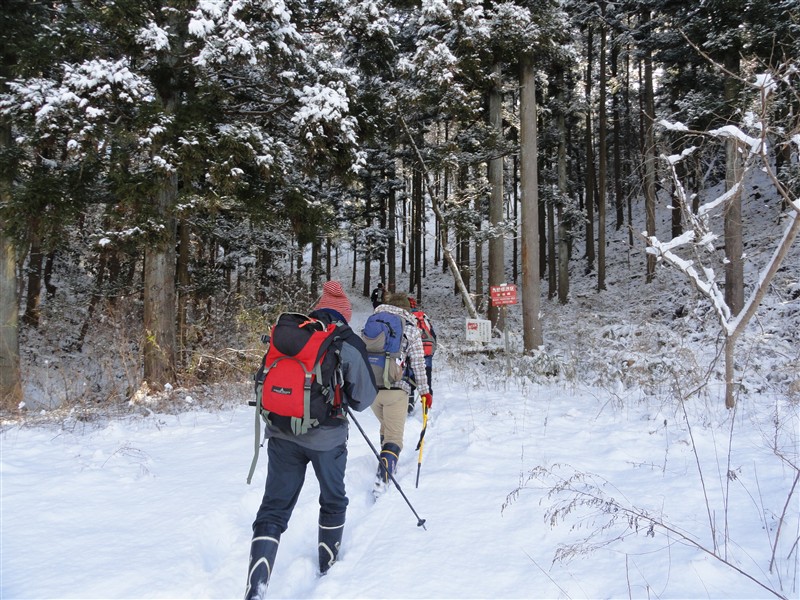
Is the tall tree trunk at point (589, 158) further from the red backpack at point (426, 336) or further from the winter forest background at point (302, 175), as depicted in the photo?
the red backpack at point (426, 336)

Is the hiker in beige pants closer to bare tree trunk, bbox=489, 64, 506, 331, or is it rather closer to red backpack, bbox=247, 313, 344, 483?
red backpack, bbox=247, 313, 344, 483

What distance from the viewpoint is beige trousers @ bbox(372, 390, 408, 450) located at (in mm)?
4543

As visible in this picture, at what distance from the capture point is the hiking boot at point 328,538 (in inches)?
120

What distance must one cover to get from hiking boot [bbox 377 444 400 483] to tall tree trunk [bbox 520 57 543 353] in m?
7.32

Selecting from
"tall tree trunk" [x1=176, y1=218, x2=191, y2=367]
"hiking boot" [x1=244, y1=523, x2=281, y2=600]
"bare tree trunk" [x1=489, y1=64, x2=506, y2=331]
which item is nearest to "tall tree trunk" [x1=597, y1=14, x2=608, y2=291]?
"bare tree trunk" [x1=489, y1=64, x2=506, y2=331]

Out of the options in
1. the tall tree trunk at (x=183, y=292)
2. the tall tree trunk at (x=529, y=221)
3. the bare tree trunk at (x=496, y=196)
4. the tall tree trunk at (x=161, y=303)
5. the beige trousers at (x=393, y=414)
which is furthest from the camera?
the bare tree trunk at (x=496, y=196)

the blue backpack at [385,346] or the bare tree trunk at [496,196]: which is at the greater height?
the bare tree trunk at [496,196]

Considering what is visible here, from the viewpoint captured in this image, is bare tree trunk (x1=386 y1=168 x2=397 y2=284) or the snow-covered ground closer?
the snow-covered ground

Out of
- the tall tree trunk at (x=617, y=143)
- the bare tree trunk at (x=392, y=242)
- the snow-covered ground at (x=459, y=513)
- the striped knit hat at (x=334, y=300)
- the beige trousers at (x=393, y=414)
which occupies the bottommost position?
the snow-covered ground at (x=459, y=513)

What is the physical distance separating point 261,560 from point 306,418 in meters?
0.86

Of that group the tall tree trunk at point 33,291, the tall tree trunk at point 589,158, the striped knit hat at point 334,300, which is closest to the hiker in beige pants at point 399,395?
the striped knit hat at point 334,300

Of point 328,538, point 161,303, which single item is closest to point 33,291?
point 161,303

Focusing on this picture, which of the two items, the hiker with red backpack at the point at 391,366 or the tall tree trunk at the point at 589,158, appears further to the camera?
the tall tree trunk at the point at 589,158

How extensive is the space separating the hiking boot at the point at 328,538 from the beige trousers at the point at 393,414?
1.48 meters
